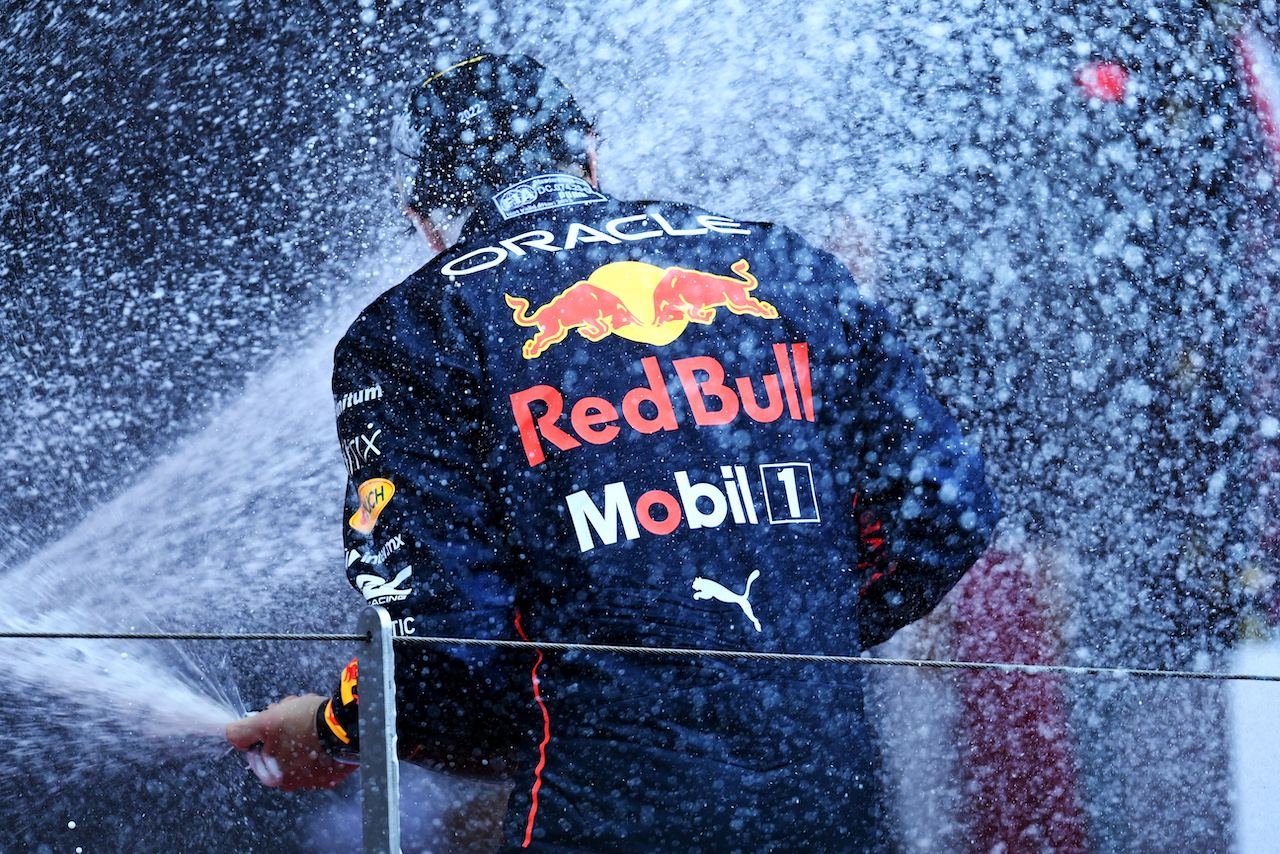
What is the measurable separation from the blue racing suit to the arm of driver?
0.23 m

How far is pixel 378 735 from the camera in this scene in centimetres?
81

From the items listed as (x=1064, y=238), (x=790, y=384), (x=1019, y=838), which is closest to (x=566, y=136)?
(x=790, y=384)

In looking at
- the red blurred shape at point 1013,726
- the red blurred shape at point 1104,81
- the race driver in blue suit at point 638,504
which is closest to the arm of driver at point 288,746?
the race driver in blue suit at point 638,504

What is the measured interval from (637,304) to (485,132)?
327 mm

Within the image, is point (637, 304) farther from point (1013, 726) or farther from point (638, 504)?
point (1013, 726)

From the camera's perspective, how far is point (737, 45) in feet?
6.80

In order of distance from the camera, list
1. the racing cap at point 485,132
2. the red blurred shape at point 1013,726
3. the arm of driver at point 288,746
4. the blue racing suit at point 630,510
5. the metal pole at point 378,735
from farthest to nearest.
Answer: the red blurred shape at point 1013,726
the arm of driver at point 288,746
the racing cap at point 485,132
the blue racing suit at point 630,510
the metal pole at point 378,735

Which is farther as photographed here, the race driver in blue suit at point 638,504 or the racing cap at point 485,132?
the racing cap at point 485,132

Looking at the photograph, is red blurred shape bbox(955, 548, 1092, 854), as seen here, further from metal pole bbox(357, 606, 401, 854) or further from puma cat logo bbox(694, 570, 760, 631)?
metal pole bbox(357, 606, 401, 854)

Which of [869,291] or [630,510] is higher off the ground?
[630,510]

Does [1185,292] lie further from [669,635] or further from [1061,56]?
[669,635]

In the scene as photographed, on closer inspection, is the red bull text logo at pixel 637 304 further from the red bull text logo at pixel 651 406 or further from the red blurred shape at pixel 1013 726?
the red blurred shape at pixel 1013 726

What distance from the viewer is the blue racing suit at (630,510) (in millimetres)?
1117

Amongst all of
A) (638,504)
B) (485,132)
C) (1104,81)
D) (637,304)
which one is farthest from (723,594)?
(1104,81)
